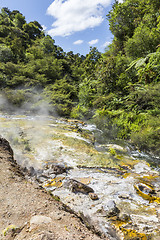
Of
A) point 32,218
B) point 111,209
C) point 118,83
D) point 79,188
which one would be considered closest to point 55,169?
point 79,188

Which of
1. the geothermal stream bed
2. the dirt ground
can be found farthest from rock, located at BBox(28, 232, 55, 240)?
the geothermal stream bed

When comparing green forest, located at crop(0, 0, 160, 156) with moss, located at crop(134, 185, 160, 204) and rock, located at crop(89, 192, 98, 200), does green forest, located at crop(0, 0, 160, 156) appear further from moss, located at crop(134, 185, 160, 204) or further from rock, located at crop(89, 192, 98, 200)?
rock, located at crop(89, 192, 98, 200)

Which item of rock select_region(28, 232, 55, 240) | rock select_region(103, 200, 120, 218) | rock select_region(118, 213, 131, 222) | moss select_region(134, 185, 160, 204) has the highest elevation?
rock select_region(28, 232, 55, 240)

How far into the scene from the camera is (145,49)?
34.2ft

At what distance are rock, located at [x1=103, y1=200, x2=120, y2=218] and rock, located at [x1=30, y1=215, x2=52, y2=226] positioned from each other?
1913mm

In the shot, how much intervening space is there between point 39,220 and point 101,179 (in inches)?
128

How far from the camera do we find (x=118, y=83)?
11945mm

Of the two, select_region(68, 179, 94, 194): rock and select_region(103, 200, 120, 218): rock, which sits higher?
select_region(68, 179, 94, 194): rock

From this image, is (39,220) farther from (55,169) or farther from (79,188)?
(55,169)

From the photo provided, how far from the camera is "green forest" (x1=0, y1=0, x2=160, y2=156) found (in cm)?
789

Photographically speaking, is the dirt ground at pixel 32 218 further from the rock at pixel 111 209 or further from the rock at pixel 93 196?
the rock at pixel 93 196

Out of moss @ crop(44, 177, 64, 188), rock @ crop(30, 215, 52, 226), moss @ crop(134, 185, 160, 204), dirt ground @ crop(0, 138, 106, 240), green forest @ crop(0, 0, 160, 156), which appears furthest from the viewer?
green forest @ crop(0, 0, 160, 156)

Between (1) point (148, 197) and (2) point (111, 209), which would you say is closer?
(2) point (111, 209)

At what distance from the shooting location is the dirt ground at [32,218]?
1.62 m
